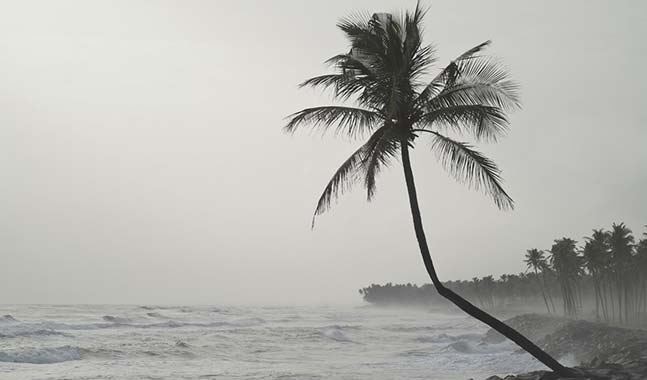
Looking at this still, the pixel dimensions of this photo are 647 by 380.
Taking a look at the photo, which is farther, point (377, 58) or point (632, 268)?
point (632, 268)

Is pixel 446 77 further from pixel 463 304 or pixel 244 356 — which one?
pixel 244 356

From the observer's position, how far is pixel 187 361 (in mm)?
29438

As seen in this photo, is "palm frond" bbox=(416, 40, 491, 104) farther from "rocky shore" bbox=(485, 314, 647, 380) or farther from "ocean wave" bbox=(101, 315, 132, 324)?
"ocean wave" bbox=(101, 315, 132, 324)

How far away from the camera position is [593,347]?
101 feet

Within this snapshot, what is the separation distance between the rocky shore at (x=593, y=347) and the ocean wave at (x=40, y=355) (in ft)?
83.1

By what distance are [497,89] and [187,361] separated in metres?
24.8

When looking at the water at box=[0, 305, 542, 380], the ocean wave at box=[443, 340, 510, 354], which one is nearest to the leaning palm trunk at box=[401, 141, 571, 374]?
the water at box=[0, 305, 542, 380]

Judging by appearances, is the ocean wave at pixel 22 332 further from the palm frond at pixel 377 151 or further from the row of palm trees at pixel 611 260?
the row of palm trees at pixel 611 260

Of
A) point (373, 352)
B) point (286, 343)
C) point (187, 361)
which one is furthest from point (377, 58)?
point (286, 343)

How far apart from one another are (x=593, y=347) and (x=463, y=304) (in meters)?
25.0

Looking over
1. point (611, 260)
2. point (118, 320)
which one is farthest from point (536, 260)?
point (118, 320)

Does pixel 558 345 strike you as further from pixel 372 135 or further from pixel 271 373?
pixel 372 135

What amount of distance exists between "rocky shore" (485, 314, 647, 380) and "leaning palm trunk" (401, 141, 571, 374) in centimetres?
58

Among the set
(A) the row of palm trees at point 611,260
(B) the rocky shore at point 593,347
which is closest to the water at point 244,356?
(B) the rocky shore at point 593,347
